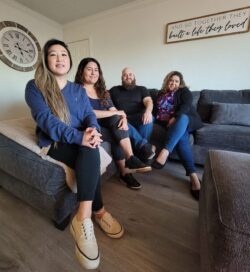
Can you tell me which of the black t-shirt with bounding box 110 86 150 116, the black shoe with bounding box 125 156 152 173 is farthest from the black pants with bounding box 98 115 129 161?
the black t-shirt with bounding box 110 86 150 116

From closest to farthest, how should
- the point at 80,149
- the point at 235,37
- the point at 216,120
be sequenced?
the point at 80,149 → the point at 216,120 → the point at 235,37

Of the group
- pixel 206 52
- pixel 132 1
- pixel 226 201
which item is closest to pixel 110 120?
pixel 226 201

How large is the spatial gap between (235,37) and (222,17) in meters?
0.30

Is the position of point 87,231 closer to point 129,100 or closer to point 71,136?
point 71,136

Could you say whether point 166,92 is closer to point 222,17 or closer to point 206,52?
point 206,52

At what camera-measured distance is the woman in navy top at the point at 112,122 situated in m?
1.36

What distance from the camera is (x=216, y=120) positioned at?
6.30 feet

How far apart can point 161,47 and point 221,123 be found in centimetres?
154

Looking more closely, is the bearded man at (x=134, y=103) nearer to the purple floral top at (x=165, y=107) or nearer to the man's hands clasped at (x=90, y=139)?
the purple floral top at (x=165, y=107)

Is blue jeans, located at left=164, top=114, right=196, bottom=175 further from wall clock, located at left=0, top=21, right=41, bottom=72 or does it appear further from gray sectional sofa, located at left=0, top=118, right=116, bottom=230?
wall clock, located at left=0, top=21, right=41, bottom=72

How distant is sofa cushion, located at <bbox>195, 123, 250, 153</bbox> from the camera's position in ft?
5.17

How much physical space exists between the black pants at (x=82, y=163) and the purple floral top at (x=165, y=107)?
115cm

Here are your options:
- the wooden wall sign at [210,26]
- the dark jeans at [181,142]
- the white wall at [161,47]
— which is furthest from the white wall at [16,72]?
the dark jeans at [181,142]

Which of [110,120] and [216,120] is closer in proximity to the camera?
[110,120]
